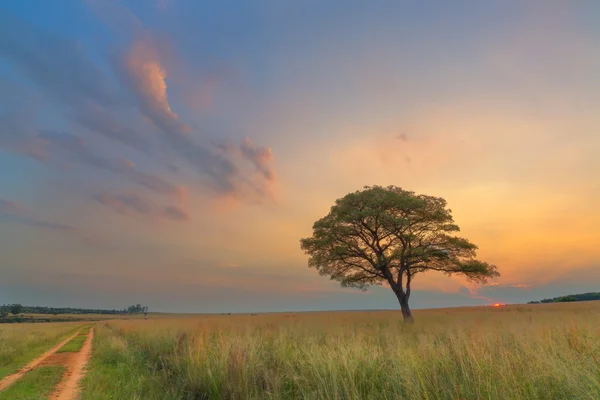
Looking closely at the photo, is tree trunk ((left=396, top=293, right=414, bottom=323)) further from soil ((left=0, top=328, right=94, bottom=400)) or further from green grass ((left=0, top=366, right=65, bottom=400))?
green grass ((left=0, top=366, right=65, bottom=400))

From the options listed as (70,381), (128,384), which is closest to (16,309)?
(70,381)

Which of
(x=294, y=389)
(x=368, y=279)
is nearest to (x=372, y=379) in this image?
(x=294, y=389)

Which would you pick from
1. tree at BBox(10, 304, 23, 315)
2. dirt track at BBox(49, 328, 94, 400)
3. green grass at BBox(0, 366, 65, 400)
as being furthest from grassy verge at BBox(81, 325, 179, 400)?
tree at BBox(10, 304, 23, 315)

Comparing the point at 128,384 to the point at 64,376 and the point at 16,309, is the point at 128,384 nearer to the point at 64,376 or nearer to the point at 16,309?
the point at 64,376

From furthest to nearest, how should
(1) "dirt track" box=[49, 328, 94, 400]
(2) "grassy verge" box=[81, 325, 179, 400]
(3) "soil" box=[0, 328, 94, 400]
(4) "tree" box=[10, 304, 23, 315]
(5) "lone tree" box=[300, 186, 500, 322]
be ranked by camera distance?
(4) "tree" box=[10, 304, 23, 315] → (5) "lone tree" box=[300, 186, 500, 322] → (3) "soil" box=[0, 328, 94, 400] → (1) "dirt track" box=[49, 328, 94, 400] → (2) "grassy verge" box=[81, 325, 179, 400]

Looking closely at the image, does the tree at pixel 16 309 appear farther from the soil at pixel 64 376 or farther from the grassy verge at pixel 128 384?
the grassy verge at pixel 128 384

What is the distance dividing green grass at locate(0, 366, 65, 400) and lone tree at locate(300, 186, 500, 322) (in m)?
18.7

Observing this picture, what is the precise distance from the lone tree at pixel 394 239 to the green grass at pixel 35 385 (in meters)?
18.7

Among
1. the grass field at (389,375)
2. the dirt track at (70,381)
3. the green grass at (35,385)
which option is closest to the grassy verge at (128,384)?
the grass field at (389,375)

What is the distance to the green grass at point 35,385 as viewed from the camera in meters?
10.1

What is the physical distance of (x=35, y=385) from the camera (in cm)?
1166

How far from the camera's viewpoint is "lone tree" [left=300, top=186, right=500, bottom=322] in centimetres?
2588

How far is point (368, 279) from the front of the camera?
29125 millimetres

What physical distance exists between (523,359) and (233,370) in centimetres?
611
